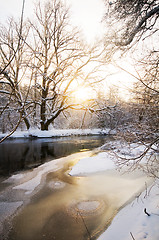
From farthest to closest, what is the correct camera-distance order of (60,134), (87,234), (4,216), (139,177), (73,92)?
(60,134) < (73,92) < (139,177) < (4,216) < (87,234)

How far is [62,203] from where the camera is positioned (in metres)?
3.97

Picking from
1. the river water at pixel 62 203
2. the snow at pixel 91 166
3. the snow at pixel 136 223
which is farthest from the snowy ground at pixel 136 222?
the snow at pixel 91 166

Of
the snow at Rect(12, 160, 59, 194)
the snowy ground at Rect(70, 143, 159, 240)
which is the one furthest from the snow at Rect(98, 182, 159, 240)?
the snow at Rect(12, 160, 59, 194)

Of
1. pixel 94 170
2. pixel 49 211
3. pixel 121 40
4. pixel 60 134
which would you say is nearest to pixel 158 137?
pixel 121 40

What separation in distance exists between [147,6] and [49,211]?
5.58 meters

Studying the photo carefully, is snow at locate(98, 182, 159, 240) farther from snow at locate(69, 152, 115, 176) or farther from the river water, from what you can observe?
snow at locate(69, 152, 115, 176)

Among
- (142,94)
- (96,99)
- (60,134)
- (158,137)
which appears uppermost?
(96,99)

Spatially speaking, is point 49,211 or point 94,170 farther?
point 94,170

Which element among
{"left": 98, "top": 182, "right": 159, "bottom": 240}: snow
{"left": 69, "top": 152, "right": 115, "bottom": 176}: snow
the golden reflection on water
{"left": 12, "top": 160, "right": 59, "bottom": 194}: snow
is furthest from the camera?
{"left": 69, "top": 152, "right": 115, "bottom": 176}: snow

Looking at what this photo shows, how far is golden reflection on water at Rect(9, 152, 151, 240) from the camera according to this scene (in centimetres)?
296

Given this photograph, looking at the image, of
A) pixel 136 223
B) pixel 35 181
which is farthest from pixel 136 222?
pixel 35 181

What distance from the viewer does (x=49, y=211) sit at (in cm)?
361

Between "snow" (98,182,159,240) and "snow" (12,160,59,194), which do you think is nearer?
"snow" (98,182,159,240)

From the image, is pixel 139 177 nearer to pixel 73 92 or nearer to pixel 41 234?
pixel 41 234
